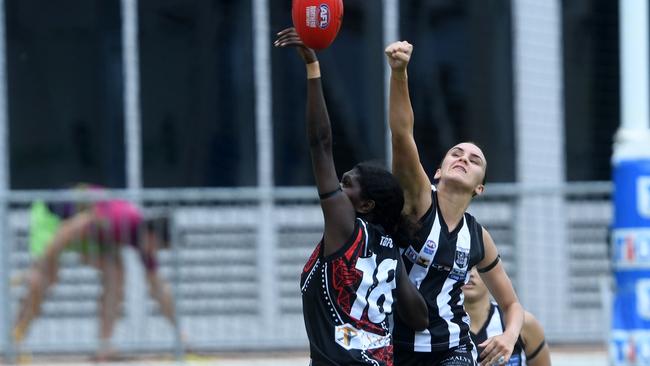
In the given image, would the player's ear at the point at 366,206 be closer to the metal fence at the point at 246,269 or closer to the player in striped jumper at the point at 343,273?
the player in striped jumper at the point at 343,273

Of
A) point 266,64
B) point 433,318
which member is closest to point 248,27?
point 266,64

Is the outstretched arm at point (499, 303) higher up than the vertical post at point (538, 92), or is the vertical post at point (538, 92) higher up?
the vertical post at point (538, 92)

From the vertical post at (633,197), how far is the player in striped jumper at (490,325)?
6.51 feet

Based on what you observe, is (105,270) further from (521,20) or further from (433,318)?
(433,318)

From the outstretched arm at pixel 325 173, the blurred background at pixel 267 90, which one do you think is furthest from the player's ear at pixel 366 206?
the blurred background at pixel 267 90

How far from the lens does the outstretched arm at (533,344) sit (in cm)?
695

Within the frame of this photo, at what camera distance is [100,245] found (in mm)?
10727

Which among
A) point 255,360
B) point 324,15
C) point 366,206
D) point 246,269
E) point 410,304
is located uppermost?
point 324,15

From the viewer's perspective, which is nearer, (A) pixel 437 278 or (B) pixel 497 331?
(A) pixel 437 278

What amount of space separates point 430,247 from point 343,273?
0.49 m

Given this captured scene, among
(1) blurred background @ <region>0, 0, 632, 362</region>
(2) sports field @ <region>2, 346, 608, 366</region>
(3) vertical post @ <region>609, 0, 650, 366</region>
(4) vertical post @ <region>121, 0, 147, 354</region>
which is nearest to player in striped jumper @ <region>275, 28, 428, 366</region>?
(3) vertical post @ <region>609, 0, 650, 366</region>

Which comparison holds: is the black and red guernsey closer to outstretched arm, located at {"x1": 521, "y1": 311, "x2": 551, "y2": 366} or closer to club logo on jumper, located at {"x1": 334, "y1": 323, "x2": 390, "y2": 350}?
club logo on jumper, located at {"x1": 334, "y1": 323, "x2": 390, "y2": 350}

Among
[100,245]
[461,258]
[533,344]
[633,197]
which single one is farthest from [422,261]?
[100,245]

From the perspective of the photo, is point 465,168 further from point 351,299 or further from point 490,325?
point 490,325
